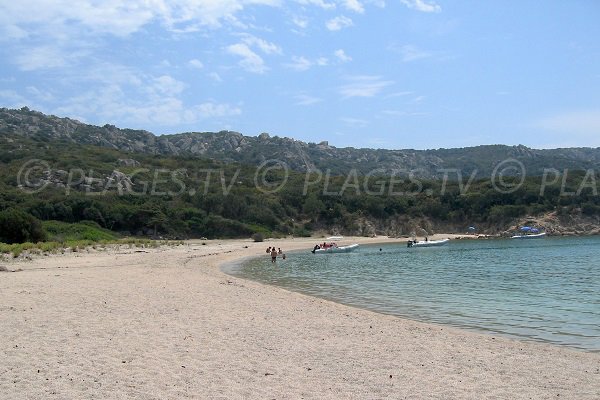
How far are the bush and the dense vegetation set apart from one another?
52.9 ft

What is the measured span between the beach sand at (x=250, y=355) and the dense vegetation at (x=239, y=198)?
1829 inches

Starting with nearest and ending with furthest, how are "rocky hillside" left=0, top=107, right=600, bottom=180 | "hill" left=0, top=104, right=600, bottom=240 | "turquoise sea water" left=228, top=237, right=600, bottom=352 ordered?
"turquoise sea water" left=228, top=237, right=600, bottom=352, "hill" left=0, top=104, right=600, bottom=240, "rocky hillside" left=0, top=107, right=600, bottom=180

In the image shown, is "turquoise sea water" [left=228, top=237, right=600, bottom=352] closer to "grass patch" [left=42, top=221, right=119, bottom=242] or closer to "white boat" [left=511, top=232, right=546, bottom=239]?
"grass patch" [left=42, top=221, right=119, bottom=242]

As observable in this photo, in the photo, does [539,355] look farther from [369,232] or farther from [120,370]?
[369,232]

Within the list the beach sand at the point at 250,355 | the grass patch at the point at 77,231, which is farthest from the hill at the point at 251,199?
the beach sand at the point at 250,355

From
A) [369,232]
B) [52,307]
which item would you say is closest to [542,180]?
[369,232]

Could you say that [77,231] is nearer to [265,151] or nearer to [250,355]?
[250,355]

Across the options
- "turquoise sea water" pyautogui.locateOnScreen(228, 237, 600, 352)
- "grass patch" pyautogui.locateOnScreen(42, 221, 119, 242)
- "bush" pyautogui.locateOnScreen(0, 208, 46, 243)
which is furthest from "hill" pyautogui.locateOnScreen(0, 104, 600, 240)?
"turquoise sea water" pyautogui.locateOnScreen(228, 237, 600, 352)

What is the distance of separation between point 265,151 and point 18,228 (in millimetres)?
130937

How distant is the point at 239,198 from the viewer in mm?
77125

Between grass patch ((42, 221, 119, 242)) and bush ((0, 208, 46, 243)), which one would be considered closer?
bush ((0, 208, 46, 243))

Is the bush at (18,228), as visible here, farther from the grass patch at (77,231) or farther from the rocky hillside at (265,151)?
the rocky hillside at (265,151)

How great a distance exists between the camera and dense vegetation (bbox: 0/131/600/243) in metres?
63.5

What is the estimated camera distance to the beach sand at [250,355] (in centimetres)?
723
